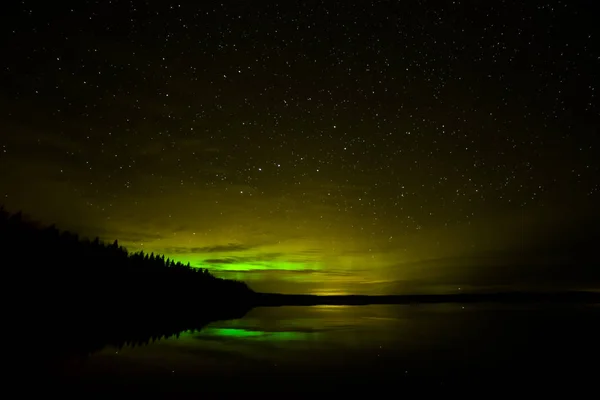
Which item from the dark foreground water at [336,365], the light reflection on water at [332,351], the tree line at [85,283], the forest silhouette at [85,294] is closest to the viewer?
the dark foreground water at [336,365]

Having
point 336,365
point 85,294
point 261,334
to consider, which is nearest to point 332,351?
point 336,365

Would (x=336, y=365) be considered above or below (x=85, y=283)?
below

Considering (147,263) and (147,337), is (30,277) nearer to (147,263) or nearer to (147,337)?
(147,337)

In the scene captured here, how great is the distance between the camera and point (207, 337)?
12523mm

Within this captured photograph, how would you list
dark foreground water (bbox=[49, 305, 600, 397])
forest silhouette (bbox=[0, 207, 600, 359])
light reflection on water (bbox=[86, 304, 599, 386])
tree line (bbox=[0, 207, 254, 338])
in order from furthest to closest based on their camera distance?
1. tree line (bbox=[0, 207, 254, 338])
2. forest silhouette (bbox=[0, 207, 600, 359])
3. light reflection on water (bbox=[86, 304, 599, 386])
4. dark foreground water (bbox=[49, 305, 600, 397])

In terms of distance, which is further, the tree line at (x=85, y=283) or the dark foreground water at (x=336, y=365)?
the tree line at (x=85, y=283)

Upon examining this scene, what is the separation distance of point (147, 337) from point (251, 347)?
297 cm

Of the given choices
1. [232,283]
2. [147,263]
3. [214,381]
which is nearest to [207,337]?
[214,381]

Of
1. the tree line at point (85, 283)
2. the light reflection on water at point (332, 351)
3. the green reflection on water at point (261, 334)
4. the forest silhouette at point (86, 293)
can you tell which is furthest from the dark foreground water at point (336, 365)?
the tree line at point (85, 283)

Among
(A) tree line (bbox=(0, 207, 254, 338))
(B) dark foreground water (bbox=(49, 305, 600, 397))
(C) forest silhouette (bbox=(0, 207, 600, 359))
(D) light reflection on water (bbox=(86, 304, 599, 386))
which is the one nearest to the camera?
(B) dark foreground water (bbox=(49, 305, 600, 397))

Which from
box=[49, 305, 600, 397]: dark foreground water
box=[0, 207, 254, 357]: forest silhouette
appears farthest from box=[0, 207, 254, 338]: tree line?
box=[49, 305, 600, 397]: dark foreground water

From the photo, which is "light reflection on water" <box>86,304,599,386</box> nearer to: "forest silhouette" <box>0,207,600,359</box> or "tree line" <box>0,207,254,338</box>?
"forest silhouette" <box>0,207,600,359</box>

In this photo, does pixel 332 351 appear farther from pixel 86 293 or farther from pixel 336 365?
pixel 86 293

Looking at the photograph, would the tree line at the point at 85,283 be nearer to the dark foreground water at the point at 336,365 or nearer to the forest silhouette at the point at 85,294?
the forest silhouette at the point at 85,294
